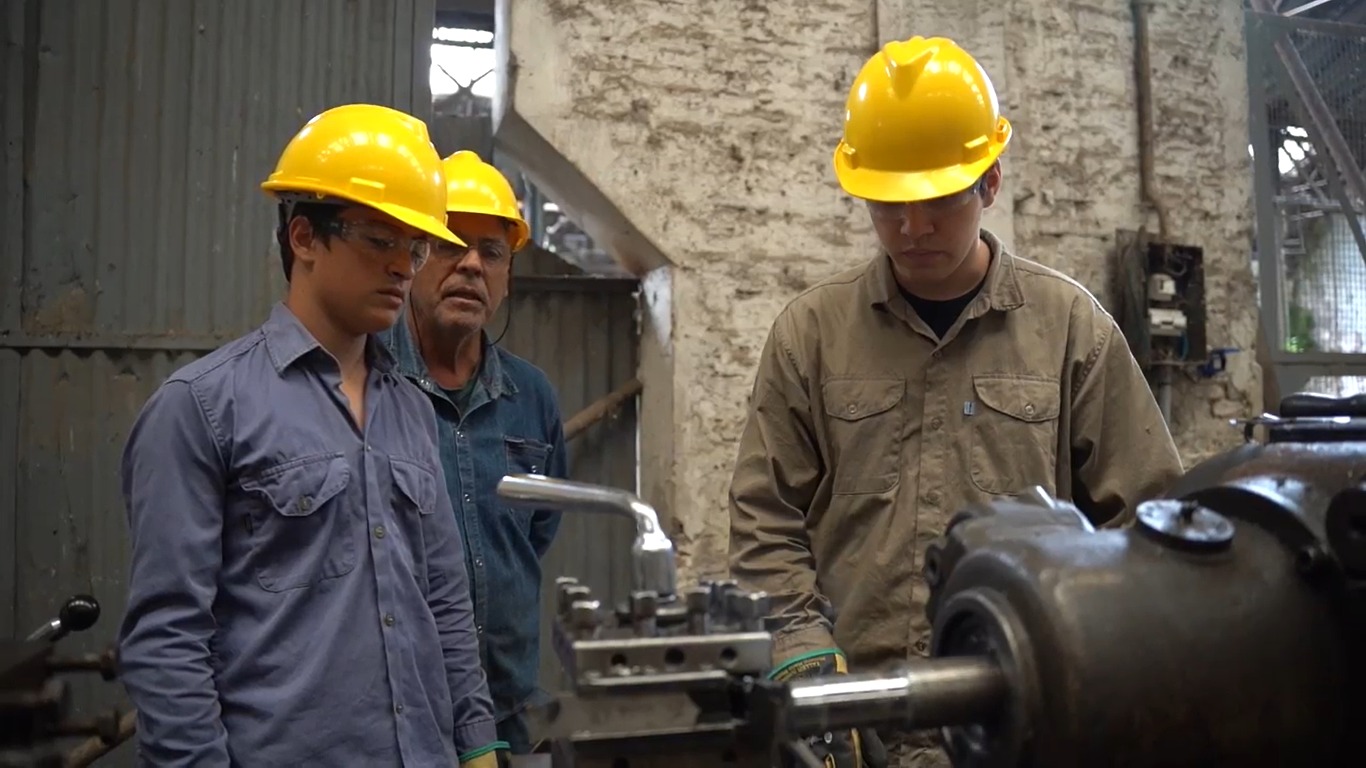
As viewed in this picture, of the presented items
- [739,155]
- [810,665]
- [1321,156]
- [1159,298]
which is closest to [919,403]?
[810,665]

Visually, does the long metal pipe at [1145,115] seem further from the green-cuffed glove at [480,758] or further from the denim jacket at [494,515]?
the green-cuffed glove at [480,758]

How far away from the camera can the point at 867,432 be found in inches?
64.2

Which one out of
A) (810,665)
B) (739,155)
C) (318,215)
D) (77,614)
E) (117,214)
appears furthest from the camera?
(739,155)

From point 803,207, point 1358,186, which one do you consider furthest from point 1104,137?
point 1358,186

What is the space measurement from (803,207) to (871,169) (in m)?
1.71

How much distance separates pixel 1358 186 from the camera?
4414 mm

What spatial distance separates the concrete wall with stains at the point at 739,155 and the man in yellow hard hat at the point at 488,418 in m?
0.80

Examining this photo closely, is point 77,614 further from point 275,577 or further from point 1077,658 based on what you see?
point 1077,658

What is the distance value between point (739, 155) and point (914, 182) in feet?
5.75

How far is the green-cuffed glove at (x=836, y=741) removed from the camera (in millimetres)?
1183

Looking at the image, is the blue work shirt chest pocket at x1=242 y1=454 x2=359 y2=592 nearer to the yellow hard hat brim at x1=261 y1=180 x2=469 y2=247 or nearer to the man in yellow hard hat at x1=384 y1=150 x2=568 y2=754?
the yellow hard hat brim at x1=261 y1=180 x2=469 y2=247

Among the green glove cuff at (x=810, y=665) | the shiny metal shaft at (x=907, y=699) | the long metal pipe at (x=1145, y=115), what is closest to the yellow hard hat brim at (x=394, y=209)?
the green glove cuff at (x=810, y=665)

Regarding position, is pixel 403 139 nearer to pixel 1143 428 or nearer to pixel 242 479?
pixel 242 479

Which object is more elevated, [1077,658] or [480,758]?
[1077,658]
